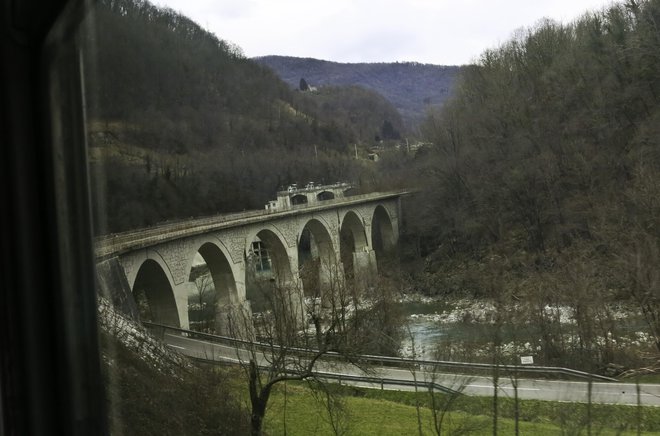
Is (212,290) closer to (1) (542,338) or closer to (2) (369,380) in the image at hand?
(2) (369,380)

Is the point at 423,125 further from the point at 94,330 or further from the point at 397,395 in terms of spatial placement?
the point at 94,330

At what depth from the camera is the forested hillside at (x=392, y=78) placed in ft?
12.8

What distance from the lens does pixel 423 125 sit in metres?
4.30

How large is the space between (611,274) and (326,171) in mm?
3973

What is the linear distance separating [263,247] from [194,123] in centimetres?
429

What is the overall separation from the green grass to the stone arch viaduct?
0.82 meters

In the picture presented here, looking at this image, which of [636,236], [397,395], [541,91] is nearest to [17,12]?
[397,395]

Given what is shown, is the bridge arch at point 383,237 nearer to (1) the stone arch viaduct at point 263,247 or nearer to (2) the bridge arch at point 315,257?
(1) the stone arch viaduct at point 263,247

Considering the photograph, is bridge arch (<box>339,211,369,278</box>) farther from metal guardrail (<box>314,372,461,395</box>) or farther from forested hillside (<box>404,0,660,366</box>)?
metal guardrail (<box>314,372,461,395</box>)

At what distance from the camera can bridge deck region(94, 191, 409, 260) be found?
128 centimetres

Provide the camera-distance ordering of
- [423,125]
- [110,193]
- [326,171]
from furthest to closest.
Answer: [326,171] → [423,125] → [110,193]

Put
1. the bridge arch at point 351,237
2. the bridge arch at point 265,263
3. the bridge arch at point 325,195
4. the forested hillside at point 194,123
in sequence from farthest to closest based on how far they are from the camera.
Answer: the bridge arch at point 325,195
the bridge arch at point 351,237
the bridge arch at point 265,263
the forested hillside at point 194,123

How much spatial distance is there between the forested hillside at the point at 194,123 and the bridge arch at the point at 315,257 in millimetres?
897

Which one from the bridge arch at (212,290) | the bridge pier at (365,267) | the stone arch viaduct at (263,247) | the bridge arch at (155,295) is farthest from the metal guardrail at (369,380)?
the bridge pier at (365,267)
